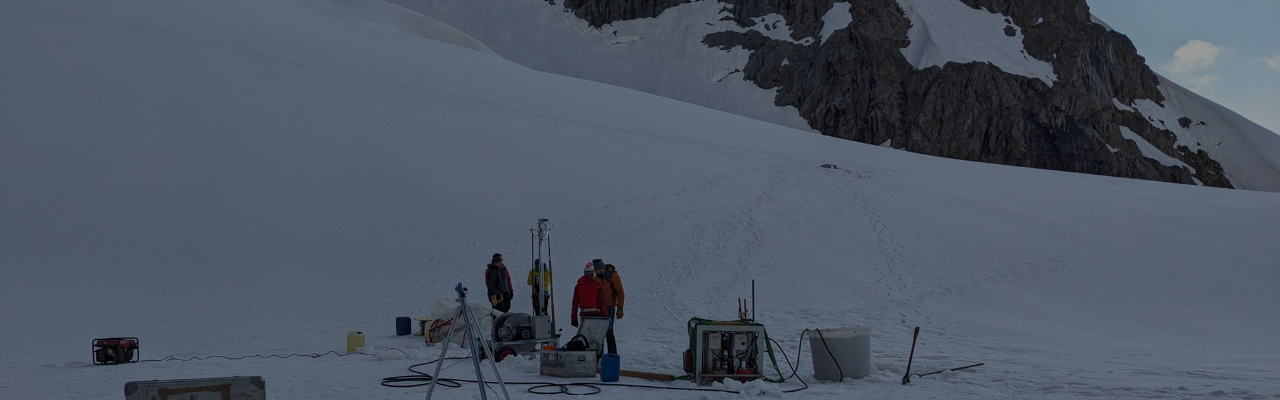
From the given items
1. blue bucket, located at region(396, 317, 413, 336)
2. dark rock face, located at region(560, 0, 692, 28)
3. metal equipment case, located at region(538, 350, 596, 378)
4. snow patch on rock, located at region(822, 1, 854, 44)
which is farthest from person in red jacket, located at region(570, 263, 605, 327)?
dark rock face, located at region(560, 0, 692, 28)

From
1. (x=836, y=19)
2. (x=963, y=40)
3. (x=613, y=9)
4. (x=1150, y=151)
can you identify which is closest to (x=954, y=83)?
(x=963, y=40)

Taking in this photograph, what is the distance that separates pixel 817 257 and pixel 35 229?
9827 millimetres

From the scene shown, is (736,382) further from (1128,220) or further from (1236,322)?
(1128,220)

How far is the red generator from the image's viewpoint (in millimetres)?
7191

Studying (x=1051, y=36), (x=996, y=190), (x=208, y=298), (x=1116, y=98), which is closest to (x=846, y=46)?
(x=1051, y=36)

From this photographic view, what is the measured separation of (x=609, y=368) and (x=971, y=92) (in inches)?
1741

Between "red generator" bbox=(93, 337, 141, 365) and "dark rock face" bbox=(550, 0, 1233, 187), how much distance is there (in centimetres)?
4212

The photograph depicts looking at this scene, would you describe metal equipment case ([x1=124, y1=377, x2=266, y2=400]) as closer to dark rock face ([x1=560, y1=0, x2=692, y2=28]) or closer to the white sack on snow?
the white sack on snow

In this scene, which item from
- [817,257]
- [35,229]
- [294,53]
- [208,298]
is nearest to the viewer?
[208,298]

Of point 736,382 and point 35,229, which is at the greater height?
point 35,229

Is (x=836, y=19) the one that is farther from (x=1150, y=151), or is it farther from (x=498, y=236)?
(x=498, y=236)

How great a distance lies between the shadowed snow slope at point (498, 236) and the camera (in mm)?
7895

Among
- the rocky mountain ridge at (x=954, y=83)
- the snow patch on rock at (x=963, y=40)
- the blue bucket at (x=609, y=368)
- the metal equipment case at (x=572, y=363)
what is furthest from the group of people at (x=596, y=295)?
the snow patch on rock at (x=963, y=40)

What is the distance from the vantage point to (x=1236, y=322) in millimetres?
10180
